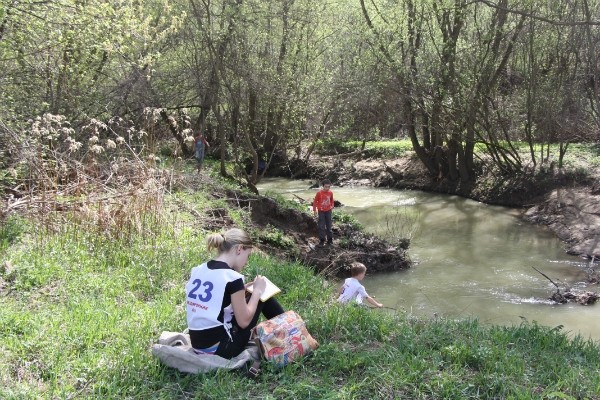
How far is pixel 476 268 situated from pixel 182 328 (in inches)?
344

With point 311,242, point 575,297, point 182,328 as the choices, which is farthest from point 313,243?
point 182,328

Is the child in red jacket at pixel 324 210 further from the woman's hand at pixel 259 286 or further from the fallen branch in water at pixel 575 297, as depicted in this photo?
the woman's hand at pixel 259 286

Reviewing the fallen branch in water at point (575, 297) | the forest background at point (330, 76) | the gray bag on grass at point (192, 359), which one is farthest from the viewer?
the forest background at point (330, 76)

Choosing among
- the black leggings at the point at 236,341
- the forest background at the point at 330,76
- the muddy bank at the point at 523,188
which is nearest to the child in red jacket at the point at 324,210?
the forest background at the point at 330,76

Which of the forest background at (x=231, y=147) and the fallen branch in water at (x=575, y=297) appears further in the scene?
the fallen branch in water at (x=575, y=297)

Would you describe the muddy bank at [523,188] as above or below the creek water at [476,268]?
above

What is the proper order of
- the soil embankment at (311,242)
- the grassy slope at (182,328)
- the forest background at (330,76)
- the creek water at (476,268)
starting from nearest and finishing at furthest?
the grassy slope at (182,328)
the creek water at (476,268)
the soil embankment at (311,242)
the forest background at (330,76)

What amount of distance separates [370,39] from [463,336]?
54.7 feet

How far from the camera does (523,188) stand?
1912 cm

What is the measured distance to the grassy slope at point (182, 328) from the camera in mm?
4004

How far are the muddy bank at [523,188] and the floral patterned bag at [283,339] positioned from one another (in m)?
10.8

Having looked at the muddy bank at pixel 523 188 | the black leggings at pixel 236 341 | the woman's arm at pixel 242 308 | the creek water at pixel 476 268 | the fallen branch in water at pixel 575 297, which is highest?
the woman's arm at pixel 242 308

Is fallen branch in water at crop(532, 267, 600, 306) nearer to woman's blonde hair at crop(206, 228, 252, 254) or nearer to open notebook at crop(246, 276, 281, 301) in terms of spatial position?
open notebook at crop(246, 276, 281, 301)

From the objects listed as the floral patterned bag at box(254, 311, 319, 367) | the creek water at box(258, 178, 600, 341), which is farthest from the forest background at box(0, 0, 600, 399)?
the creek water at box(258, 178, 600, 341)
